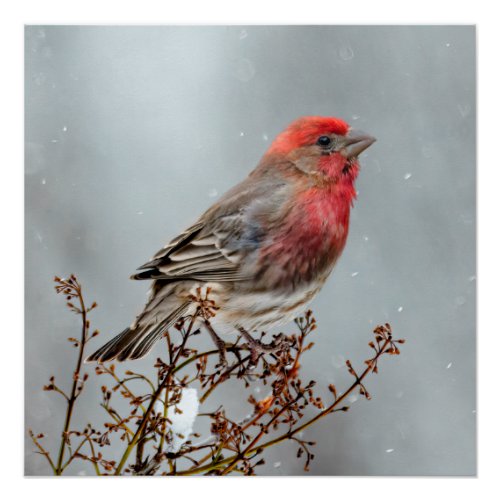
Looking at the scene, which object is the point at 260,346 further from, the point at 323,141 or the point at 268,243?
the point at 323,141

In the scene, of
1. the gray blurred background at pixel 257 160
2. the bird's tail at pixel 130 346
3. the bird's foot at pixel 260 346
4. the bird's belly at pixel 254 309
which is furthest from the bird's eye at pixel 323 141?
the bird's tail at pixel 130 346

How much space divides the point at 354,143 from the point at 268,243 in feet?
1.81

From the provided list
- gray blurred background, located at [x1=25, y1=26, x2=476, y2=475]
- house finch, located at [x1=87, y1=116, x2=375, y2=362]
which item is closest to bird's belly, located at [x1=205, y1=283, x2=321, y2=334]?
house finch, located at [x1=87, y1=116, x2=375, y2=362]

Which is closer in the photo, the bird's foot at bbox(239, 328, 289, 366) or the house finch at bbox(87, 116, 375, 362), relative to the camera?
the bird's foot at bbox(239, 328, 289, 366)

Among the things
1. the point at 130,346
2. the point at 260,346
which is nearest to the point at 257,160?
the point at 260,346

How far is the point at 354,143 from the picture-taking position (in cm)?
304

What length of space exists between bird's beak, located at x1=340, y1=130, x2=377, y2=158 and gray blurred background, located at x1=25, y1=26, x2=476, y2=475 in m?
0.04

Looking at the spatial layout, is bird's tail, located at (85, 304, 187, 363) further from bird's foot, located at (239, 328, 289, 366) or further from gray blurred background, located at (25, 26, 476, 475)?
bird's foot, located at (239, 328, 289, 366)

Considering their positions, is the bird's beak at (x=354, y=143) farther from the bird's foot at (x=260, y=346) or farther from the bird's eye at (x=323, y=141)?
the bird's foot at (x=260, y=346)

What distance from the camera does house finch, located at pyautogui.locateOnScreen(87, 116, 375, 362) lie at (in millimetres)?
2920
